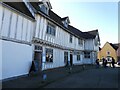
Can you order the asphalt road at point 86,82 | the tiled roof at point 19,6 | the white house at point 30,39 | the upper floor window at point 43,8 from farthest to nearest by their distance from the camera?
the upper floor window at point 43,8 < the tiled roof at point 19,6 < the white house at point 30,39 < the asphalt road at point 86,82

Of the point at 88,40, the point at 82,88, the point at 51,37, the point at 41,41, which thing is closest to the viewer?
the point at 82,88

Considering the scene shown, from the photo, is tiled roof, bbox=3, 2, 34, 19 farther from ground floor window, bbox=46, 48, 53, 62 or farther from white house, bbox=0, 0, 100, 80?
ground floor window, bbox=46, 48, 53, 62

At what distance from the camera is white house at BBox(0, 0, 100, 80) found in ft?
33.0

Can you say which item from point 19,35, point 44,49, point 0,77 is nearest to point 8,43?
point 19,35

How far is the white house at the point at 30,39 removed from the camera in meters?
10.1

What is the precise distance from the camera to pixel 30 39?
1317cm

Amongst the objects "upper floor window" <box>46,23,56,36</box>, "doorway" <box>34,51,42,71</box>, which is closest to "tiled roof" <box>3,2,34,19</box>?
"doorway" <box>34,51,42,71</box>

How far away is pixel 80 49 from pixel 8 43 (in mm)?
21567

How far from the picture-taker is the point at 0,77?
30.9 ft

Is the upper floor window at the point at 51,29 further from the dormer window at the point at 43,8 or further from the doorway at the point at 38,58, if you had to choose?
the doorway at the point at 38,58

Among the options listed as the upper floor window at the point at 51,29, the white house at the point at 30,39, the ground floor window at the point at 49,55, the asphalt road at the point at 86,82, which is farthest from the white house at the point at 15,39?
the ground floor window at the point at 49,55

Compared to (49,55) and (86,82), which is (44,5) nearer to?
(49,55)

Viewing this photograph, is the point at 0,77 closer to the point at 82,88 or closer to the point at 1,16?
the point at 1,16

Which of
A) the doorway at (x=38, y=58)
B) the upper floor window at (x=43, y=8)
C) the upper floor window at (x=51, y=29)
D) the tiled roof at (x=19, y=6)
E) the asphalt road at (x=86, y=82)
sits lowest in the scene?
the asphalt road at (x=86, y=82)
